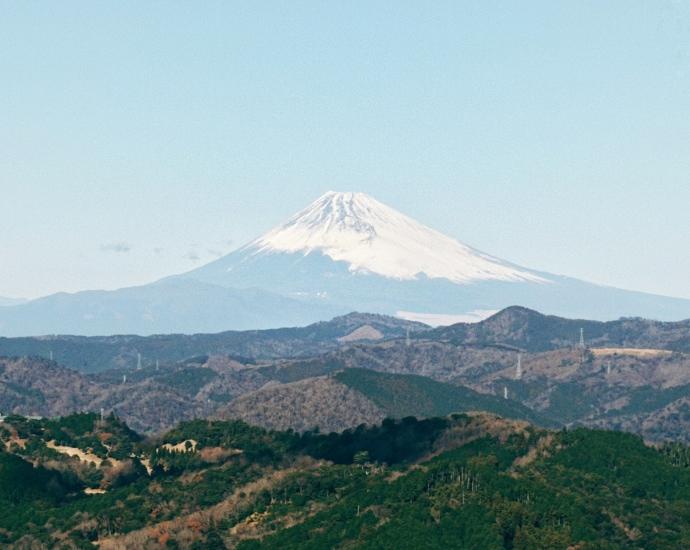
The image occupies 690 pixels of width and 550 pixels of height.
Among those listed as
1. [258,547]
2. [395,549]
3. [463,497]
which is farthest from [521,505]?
[258,547]

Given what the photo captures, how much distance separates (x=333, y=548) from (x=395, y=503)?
50.4ft

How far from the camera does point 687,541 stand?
195m

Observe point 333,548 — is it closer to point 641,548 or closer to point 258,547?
point 258,547

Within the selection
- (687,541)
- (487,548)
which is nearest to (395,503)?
(487,548)

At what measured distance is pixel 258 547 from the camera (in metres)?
196

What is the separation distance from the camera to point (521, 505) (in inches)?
7574

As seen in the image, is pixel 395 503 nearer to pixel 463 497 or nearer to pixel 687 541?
pixel 463 497

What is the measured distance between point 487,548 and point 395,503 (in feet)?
79.0

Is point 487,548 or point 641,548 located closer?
point 487,548

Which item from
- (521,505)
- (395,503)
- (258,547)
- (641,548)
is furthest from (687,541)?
(258,547)

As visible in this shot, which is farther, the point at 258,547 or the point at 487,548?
the point at 258,547

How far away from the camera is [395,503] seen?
19988cm

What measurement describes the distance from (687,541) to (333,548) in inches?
1821

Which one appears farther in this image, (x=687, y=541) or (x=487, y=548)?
(x=687, y=541)
